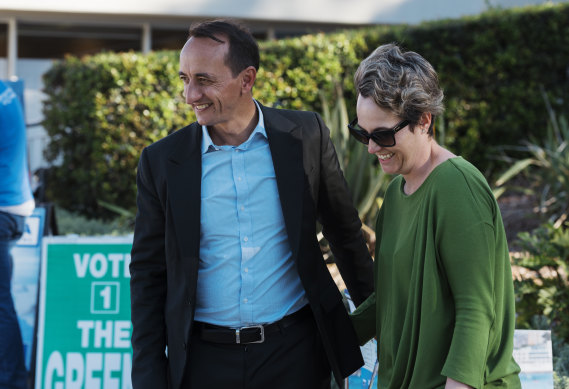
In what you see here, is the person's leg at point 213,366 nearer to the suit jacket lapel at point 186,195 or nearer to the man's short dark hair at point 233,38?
the suit jacket lapel at point 186,195

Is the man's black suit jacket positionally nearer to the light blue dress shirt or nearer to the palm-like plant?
the light blue dress shirt

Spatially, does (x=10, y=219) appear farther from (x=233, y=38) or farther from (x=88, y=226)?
(x=88, y=226)

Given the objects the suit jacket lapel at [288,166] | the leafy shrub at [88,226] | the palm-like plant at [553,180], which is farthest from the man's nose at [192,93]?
the leafy shrub at [88,226]

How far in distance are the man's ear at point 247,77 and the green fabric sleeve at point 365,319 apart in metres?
0.86

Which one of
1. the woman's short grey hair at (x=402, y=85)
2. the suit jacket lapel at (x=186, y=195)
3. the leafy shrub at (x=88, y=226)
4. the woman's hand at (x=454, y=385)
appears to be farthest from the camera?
the leafy shrub at (x=88, y=226)

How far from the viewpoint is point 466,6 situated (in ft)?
41.9

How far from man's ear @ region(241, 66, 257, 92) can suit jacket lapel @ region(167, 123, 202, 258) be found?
0.28 metres

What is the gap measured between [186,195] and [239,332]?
1.65 feet

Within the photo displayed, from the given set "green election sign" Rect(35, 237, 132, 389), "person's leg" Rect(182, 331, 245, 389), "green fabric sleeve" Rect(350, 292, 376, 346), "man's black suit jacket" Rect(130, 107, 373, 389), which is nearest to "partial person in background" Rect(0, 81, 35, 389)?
"green election sign" Rect(35, 237, 132, 389)

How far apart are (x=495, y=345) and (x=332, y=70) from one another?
6206mm

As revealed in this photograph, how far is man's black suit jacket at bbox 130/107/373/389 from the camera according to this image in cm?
254

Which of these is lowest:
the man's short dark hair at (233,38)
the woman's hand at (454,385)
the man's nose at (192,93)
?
the woman's hand at (454,385)

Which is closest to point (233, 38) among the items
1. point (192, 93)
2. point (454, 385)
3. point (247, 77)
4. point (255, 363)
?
point (247, 77)

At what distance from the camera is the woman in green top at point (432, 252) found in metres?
1.96
